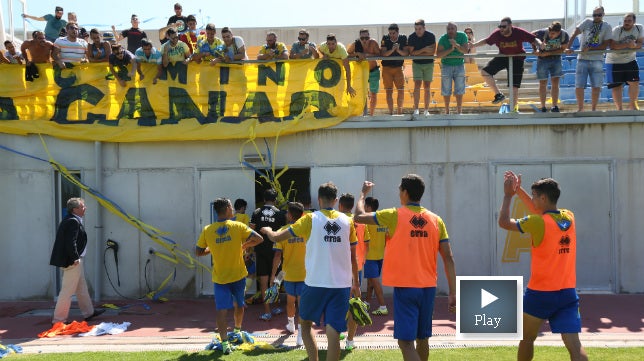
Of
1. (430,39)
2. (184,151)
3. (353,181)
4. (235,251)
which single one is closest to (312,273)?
(235,251)

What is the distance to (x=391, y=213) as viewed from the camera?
625 cm

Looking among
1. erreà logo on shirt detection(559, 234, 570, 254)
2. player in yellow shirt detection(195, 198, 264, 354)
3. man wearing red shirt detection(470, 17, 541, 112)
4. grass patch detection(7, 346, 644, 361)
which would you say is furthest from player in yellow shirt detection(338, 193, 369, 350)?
man wearing red shirt detection(470, 17, 541, 112)

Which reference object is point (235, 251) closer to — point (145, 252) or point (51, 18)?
point (145, 252)

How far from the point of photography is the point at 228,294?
8156mm

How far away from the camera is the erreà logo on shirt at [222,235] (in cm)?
812

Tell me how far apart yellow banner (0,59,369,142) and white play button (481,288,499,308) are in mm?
5703

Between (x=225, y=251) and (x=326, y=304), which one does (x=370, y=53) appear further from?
(x=326, y=304)

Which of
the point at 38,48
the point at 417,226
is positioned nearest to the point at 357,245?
the point at 417,226

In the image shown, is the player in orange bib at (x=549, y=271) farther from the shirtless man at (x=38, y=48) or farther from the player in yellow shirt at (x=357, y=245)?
the shirtless man at (x=38, y=48)

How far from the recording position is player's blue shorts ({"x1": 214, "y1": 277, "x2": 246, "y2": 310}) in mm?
8109

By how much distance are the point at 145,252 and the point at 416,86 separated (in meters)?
5.55

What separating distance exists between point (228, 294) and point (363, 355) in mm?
1739

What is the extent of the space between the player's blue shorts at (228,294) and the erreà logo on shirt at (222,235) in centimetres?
53

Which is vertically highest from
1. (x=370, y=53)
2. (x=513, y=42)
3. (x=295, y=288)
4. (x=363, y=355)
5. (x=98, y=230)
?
(x=513, y=42)
